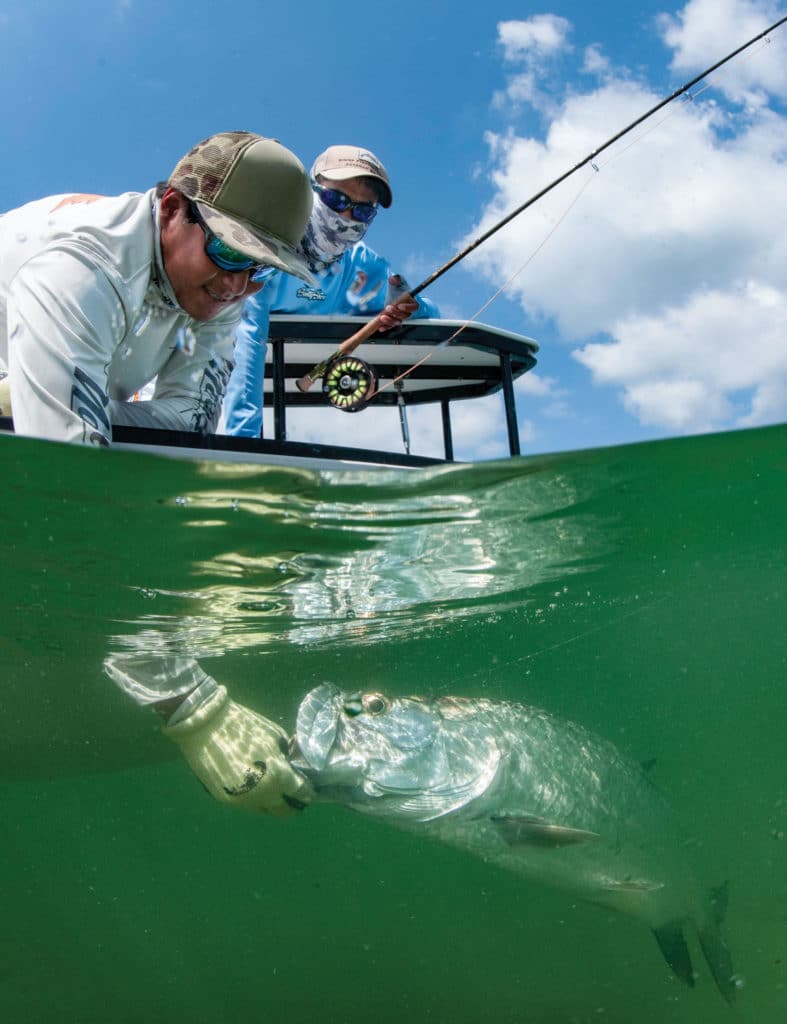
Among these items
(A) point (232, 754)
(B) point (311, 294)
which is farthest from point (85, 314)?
(B) point (311, 294)

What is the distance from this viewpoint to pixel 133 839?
26.0 ft

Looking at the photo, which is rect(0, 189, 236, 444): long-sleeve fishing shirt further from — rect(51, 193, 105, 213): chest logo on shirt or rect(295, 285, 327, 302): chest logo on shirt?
rect(295, 285, 327, 302): chest logo on shirt

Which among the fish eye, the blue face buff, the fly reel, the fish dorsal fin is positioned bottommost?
the fish dorsal fin

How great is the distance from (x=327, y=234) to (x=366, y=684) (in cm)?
339

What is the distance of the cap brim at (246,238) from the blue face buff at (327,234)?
2665 millimetres

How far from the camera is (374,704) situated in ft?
12.1

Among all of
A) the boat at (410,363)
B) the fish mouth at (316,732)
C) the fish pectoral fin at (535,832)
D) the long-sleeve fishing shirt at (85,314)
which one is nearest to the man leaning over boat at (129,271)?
the long-sleeve fishing shirt at (85,314)

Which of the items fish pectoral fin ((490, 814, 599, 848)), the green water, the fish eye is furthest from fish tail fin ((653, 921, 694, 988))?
the fish eye

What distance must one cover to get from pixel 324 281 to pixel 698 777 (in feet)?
17.0

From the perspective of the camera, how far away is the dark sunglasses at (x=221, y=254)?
8.35 ft

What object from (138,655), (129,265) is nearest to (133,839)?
(138,655)

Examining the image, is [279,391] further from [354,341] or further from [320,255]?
[320,255]

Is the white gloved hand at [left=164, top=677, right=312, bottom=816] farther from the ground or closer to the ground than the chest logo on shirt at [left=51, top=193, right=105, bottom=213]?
closer to the ground

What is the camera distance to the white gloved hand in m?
3.02
